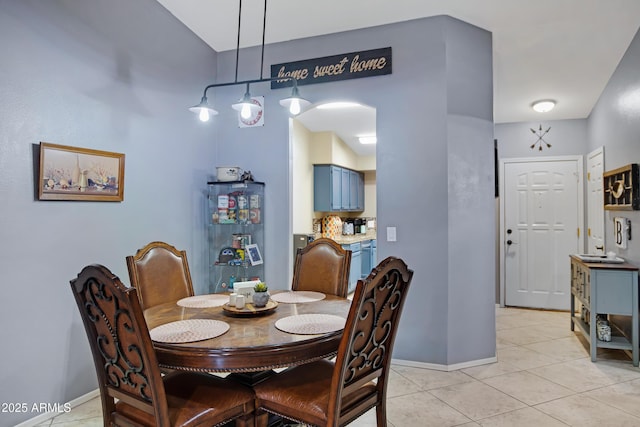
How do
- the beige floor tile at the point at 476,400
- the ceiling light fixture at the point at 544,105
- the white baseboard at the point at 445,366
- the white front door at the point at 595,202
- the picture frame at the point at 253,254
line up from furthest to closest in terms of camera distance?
the ceiling light fixture at the point at 544,105 < the white front door at the point at 595,202 < the picture frame at the point at 253,254 < the white baseboard at the point at 445,366 < the beige floor tile at the point at 476,400

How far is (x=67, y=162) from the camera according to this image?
8.18 ft

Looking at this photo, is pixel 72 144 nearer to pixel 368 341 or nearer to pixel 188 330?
pixel 188 330

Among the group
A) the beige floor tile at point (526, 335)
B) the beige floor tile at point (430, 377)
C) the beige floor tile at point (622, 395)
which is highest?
the beige floor tile at point (526, 335)

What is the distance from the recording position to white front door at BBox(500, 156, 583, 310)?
17.2 ft

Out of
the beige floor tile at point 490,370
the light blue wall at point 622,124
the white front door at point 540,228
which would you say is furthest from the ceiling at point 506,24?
the beige floor tile at point 490,370

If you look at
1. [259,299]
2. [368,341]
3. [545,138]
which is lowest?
[368,341]

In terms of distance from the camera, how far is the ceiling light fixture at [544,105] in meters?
4.76

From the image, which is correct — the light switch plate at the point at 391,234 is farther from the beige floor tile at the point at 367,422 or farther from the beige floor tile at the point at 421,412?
the beige floor tile at the point at 367,422

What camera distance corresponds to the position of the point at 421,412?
254 centimetres

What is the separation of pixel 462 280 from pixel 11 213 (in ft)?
10.3

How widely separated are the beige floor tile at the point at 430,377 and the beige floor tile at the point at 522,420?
52 cm

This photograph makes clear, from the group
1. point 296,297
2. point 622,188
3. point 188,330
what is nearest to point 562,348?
point 622,188

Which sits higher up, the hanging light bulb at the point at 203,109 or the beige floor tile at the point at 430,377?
the hanging light bulb at the point at 203,109

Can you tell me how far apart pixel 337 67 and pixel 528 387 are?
2994 millimetres
